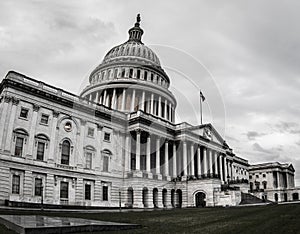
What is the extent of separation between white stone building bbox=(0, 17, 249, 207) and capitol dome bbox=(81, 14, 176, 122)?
31 centimetres

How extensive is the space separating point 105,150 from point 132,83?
27.0m

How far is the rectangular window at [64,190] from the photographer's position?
160 feet

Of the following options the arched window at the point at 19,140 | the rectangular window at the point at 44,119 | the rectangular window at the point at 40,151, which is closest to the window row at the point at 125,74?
the rectangular window at the point at 44,119

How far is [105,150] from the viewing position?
57781 millimetres

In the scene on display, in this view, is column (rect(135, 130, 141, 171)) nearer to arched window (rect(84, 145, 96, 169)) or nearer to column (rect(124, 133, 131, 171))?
column (rect(124, 133, 131, 171))

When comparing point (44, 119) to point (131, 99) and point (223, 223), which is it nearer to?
point (131, 99)

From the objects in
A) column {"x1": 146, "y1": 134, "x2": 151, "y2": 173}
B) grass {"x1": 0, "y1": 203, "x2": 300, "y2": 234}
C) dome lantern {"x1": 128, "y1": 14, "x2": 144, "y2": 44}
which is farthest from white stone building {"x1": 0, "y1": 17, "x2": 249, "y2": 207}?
grass {"x1": 0, "y1": 203, "x2": 300, "y2": 234}

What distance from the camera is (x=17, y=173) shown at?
4338 cm

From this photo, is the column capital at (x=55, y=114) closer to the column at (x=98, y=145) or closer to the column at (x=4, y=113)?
the column at (x=4, y=113)

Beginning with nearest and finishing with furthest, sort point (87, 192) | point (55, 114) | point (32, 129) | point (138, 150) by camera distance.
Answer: point (32, 129), point (55, 114), point (87, 192), point (138, 150)

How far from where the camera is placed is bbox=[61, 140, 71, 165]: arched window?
1994 inches

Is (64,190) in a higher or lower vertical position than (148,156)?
lower

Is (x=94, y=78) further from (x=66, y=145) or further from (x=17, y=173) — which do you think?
(x=17, y=173)

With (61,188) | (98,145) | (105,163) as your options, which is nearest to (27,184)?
(61,188)
